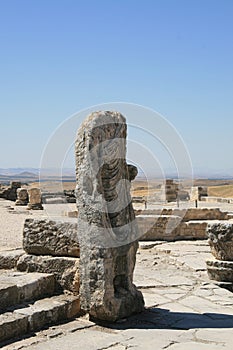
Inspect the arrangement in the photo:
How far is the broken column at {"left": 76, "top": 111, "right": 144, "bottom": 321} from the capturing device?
527cm

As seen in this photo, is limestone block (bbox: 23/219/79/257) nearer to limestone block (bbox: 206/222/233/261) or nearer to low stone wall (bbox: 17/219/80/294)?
low stone wall (bbox: 17/219/80/294)

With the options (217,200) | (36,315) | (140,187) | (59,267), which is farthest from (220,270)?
(140,187)

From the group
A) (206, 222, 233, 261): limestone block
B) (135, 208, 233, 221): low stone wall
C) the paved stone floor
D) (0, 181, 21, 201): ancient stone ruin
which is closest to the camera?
the paved stone floor

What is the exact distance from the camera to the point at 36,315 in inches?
201

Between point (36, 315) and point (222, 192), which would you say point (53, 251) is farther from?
point (222, 192)

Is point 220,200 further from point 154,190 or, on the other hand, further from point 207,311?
point 207,311


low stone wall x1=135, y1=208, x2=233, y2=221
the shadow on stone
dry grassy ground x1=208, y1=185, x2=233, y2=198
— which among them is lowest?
the shadow on stone

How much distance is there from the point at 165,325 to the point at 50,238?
1817 millimetres

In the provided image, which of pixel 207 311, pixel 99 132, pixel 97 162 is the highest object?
pixel 99 132

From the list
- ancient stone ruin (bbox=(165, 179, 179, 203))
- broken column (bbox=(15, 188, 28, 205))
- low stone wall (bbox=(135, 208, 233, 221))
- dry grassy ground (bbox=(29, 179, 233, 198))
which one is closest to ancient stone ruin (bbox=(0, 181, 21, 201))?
dry grassy ground (bbox=(29, 179, 233, 198))

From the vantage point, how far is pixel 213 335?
4.99 meters

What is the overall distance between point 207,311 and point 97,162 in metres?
2.32

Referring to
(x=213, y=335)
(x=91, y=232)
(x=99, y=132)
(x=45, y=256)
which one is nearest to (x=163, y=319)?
(x=213, y=335)

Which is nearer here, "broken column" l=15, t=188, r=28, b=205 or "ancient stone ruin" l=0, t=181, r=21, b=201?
"broken column" l=15, t=188, r=28, b=205
